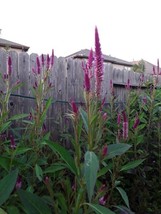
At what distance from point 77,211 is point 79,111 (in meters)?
0.49

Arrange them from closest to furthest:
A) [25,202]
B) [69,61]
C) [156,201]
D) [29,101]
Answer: [25,202] < [156,201] < [29,101] < [69,61]

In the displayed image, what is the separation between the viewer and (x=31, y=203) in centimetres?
143

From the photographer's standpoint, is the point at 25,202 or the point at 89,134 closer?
the point at 25,202

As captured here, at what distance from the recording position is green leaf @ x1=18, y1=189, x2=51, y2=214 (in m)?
1.41

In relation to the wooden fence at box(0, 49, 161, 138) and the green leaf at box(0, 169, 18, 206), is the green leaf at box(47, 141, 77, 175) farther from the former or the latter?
the wooden fence at box(0, 49, 161, 138)

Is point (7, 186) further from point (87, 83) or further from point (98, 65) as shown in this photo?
point (98, 65)

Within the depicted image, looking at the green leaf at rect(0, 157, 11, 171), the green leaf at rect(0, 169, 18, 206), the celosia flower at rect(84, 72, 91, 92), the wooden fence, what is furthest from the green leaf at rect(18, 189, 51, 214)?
the wooden fence

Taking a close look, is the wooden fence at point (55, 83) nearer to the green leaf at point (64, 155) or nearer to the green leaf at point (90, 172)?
the green leaf at point (64, 155)

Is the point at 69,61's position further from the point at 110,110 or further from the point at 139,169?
the point at 139,169

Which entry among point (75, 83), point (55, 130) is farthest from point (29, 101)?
point (75, 83)

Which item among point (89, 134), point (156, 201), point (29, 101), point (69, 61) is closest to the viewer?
point (89, 134)

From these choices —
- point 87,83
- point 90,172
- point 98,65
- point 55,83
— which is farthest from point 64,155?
point 55,83

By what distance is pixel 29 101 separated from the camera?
15.3ft

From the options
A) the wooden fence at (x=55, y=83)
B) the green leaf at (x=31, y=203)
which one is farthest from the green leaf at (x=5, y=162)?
the wooden fence at (x=55, y=83)
